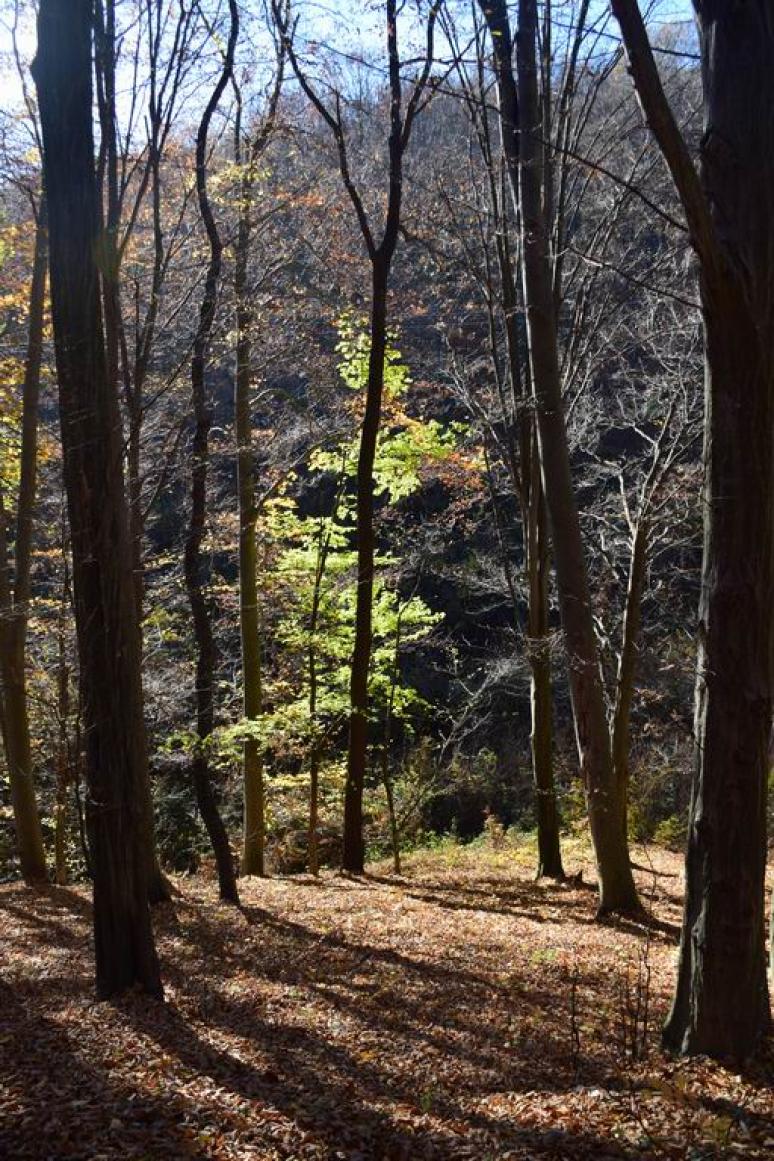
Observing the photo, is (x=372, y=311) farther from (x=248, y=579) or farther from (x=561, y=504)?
(x=561, y=504)

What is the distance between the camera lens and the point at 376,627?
15.1 meters

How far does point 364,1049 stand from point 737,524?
3.53m

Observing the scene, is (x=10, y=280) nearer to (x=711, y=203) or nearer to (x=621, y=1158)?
(x=711, y=203)

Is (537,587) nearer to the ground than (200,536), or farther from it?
nearer to the ground

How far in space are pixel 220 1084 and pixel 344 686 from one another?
36.7 ft

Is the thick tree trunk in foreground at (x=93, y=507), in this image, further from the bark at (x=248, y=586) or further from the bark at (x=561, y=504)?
the bark at (x=248, y=586)


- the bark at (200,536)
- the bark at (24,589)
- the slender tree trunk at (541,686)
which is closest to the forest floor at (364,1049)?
the bark at (200,536)

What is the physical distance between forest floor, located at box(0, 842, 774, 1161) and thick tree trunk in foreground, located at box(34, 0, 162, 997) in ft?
2.19

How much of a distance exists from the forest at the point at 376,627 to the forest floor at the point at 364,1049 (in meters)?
0.03

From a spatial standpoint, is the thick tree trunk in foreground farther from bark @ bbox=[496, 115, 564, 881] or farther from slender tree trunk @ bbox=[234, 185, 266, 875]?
bark @ bbox=[496, 115, 564, 881]

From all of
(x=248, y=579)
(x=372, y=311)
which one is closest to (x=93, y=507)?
(x=372, y=311)

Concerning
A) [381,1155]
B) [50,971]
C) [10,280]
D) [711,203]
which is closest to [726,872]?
[381,1155]

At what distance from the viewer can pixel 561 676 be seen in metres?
22.5

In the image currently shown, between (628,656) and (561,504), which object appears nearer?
(561,504)
